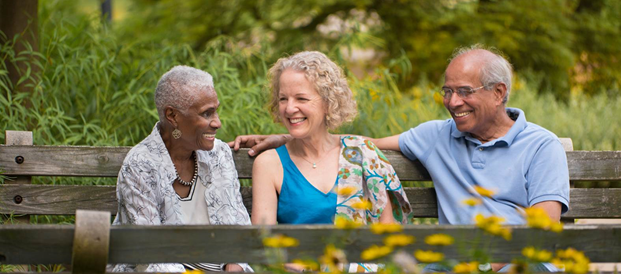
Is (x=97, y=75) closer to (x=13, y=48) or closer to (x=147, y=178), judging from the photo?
(x=13, y=48)

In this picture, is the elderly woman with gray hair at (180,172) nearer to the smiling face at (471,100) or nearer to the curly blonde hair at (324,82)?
the curly blonde hair at (324,82)

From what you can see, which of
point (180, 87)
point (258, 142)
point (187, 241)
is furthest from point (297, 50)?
point (187, 241)

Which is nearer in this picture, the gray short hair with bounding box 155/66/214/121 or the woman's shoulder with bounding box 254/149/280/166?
the gray short hair with bounding box 155/66/214/121

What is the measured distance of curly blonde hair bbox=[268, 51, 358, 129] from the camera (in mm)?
2963

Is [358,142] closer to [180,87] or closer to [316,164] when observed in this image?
[316,164]

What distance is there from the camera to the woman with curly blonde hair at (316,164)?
2.95 meters

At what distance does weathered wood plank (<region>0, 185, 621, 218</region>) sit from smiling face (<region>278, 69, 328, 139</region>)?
0.48m

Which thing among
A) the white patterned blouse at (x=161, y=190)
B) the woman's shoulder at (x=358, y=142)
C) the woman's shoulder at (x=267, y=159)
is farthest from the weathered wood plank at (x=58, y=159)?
the woman's shoulder at (x=358, y=142)

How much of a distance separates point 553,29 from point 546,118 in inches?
127

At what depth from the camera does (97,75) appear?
445 cm

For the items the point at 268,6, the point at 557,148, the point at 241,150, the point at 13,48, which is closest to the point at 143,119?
the point at 13,48

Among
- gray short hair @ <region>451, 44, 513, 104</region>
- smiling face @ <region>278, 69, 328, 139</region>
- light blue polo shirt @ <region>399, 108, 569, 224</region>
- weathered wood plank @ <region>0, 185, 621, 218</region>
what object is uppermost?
gray short hair @ <region>451, 44, 513, 104</region>

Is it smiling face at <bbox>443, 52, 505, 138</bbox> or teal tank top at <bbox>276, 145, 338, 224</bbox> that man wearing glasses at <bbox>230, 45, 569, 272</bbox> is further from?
teal tank top at <bbox>276, 145, 338, 224</bbox>

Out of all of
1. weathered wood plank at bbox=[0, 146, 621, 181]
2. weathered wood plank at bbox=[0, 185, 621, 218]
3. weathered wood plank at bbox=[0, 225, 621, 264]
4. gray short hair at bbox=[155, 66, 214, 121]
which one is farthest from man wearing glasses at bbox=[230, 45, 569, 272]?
weathered wood plank at bbox=[0, 225, 621, 264]
